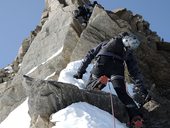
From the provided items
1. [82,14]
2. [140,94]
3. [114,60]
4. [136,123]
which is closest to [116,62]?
[114,60]

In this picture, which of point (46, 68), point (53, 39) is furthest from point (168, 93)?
point (53, 39)

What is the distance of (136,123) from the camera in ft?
40.2

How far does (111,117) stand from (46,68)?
9265 mm

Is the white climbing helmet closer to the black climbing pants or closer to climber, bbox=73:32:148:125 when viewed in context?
climber, bbox=73:32:148:125

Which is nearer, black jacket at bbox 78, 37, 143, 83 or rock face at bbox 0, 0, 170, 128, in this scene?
black jacket at bbox 78, 37, 143, 83

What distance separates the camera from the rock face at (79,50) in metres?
18.6

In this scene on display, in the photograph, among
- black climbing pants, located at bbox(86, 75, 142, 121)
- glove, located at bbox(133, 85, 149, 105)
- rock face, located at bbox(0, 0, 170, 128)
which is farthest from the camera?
rock face, located at bbox(0, 0, 170, 128)

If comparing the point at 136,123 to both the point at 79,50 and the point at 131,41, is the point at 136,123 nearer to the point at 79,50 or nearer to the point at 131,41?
the point at 131,41

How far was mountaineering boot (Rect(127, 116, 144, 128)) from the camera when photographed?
1225 cm

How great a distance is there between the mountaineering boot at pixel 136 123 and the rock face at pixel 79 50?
1.38 meters

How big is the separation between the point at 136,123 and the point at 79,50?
26.3 feet

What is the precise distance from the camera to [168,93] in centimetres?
1798

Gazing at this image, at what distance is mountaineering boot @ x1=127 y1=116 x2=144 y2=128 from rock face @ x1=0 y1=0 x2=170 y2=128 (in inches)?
54.5

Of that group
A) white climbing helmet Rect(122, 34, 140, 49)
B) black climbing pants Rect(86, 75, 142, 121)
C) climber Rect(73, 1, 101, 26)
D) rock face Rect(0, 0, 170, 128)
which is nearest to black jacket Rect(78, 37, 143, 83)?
white climbing helmet Rect(122, 34, 140, 49)
